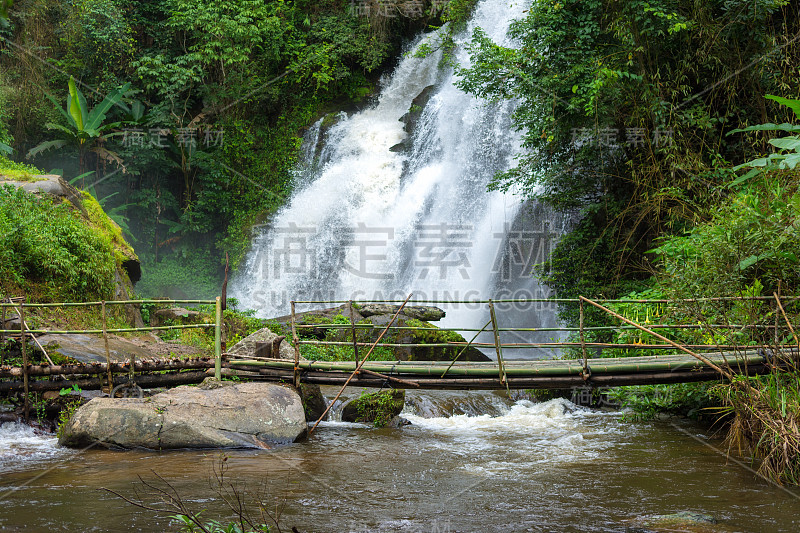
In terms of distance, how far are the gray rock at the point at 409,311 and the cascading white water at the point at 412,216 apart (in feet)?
5.40

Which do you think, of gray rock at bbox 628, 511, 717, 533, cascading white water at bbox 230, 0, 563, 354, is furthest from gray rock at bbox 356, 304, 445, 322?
gray rock at bbox 628, 511, 717, 533

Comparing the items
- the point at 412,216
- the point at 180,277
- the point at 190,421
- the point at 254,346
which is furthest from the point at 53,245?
the point at 180,277

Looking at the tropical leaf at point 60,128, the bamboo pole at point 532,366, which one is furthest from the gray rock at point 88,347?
the tropical leaf at point 60,128

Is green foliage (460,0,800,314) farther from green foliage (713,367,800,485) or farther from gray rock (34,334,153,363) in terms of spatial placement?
gray rock (34,334,153,363)

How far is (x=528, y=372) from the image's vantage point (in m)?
6.66

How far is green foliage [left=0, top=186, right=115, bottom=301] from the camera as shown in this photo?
9500 millimetres

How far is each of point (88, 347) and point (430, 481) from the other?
5.31 m

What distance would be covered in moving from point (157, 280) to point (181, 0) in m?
→ 7.76

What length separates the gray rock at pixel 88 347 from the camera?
25.9 ft

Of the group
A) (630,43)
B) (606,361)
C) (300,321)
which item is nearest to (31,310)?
(300,321)

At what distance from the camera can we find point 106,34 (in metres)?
17.2

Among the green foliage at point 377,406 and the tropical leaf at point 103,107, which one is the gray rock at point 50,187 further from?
the green foliage at point 377,406

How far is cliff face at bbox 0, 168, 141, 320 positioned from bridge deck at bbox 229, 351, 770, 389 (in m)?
4.38

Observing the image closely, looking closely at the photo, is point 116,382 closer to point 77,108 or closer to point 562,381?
point 562,381
